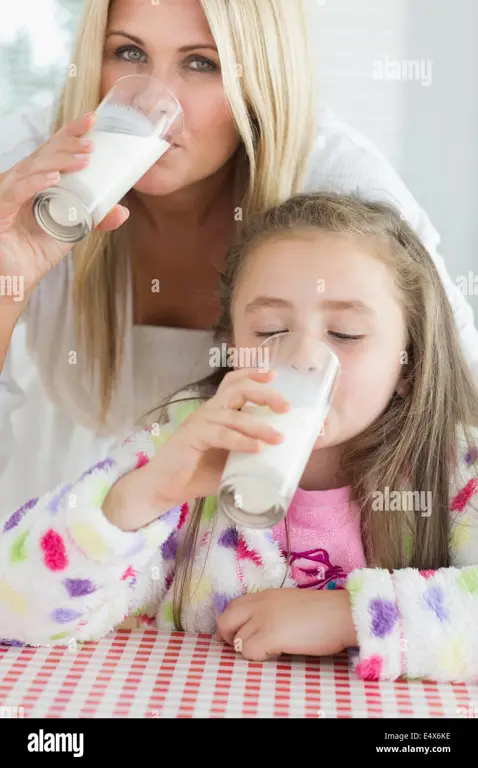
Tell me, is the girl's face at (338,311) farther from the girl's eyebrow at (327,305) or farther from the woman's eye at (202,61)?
the woman's eye at (202,61)

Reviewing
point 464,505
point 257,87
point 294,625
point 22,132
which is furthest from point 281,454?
point 22,132

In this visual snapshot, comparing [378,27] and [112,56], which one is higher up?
[378,27]

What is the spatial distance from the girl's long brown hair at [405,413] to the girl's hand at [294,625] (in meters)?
0.13

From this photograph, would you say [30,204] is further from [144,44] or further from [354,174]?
[354,174]

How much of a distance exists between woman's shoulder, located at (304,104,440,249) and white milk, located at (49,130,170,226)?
1.03 feet

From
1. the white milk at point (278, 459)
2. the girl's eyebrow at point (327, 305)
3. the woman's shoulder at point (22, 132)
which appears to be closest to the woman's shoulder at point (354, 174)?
the girl's eyebrow at point (327, 305)

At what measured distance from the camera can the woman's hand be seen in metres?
0.94

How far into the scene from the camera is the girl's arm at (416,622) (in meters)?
0.87

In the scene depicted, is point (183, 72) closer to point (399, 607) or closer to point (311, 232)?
point (311, 232)

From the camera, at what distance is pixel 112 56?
1.19 meters

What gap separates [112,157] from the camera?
96 cm

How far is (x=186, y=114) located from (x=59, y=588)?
22.4 inches

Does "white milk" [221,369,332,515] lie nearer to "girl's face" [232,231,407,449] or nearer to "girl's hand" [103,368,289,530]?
"girl's hand" [103,368,289,530]
